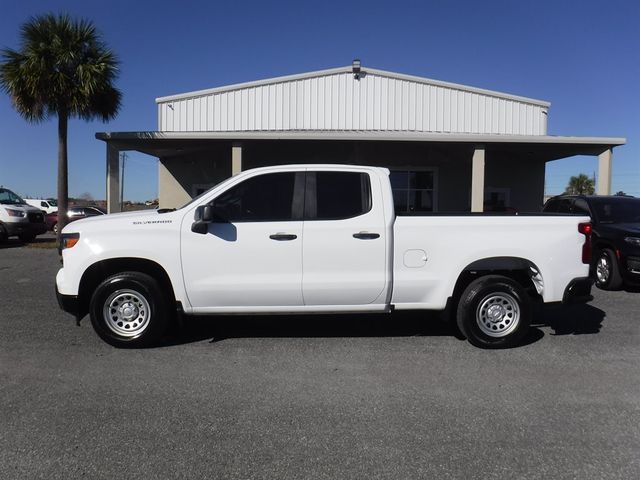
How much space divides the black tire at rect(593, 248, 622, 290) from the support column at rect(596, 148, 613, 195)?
7014mm

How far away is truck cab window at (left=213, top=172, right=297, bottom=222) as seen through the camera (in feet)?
17.1

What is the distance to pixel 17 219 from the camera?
53.4ft

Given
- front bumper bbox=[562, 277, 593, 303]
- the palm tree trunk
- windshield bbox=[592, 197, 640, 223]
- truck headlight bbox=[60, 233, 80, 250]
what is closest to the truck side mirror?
truck headlight bbox=[60, 233, 80, 250]

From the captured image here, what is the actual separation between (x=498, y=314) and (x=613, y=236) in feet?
Answer: 15.8

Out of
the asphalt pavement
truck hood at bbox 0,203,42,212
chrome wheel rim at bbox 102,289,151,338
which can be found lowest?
the asphalt pavement

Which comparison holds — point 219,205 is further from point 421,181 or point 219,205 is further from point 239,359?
point 421,181

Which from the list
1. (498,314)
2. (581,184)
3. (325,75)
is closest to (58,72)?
(325,75)

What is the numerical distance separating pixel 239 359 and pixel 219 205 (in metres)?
1.60

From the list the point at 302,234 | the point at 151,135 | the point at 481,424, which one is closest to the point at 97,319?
the point at 302,234

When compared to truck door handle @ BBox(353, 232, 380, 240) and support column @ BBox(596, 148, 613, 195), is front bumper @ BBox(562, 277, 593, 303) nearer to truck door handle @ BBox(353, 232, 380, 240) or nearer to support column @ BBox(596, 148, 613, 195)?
truck door handle @ BBox(353, 232, 380, 240)

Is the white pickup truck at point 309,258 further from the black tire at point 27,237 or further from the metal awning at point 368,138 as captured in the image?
the black tire at point 27,237

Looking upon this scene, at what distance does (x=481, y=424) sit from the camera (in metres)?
3.57

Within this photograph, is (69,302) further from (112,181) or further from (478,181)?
(478,181)

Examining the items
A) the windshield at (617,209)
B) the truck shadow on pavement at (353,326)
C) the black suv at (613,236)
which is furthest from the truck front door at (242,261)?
the windshield at (617,209)
